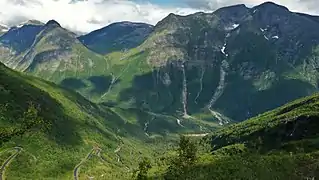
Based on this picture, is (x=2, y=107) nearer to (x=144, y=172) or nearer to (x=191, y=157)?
(x=144, y=172)

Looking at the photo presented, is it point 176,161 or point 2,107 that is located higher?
point 2,107

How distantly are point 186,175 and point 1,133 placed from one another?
152262mm

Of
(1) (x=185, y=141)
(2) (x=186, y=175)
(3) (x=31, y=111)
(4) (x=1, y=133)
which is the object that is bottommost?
(2) (x=186, y=175)

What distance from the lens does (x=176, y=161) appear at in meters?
191

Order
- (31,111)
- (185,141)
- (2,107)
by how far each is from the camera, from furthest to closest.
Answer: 1. (185,141)
2. (2,107)
3. (31,111)

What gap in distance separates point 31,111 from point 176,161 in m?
147

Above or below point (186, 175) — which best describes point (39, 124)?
above

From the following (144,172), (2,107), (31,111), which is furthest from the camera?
A: (144,172)

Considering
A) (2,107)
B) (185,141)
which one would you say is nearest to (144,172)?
(185,141)

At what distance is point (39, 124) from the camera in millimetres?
49219

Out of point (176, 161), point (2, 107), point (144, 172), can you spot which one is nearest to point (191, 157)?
point (176, 161)

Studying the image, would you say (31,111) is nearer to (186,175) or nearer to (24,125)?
(24,125)

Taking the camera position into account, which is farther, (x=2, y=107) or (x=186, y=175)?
(x=186, y=175)

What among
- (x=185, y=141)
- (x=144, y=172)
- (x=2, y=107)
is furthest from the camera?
(x=185, y=141)
